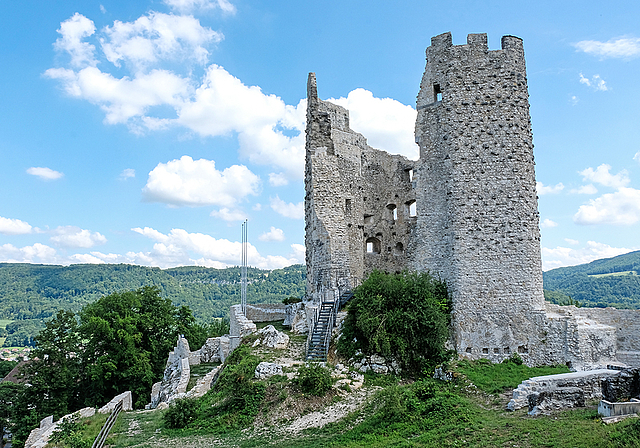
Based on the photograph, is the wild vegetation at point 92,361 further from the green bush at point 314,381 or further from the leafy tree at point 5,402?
the green bush at point 314,381

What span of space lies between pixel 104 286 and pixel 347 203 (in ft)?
504

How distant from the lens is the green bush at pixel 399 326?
1772cm

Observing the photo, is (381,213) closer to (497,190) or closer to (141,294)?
(497,190)

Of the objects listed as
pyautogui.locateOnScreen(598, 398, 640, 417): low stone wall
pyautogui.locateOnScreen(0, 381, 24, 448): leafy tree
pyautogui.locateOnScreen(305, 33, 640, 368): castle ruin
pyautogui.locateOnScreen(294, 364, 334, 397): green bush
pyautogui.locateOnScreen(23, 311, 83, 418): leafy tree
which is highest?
pyautogui.locateOnScreen(305, 33, 640, 368): castle ruin

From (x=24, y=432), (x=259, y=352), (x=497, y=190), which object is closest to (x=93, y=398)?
(x=24, y=432)

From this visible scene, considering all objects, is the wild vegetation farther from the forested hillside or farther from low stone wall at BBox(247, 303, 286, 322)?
the forested hillside

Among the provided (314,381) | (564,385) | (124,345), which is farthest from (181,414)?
(124,345)

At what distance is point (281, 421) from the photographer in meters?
13.8

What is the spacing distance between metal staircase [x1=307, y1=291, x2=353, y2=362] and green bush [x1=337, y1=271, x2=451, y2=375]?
0.70 metres

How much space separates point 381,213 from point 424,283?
9106mm

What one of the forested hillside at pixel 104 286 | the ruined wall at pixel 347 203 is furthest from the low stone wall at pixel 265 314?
the forested hillside at pixel 104 286

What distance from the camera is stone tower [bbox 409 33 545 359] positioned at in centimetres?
1994

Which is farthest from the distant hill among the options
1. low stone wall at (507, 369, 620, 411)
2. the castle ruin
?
low stone wall at (507, 369, 620, 411)

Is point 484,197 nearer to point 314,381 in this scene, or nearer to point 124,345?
point 314,381
